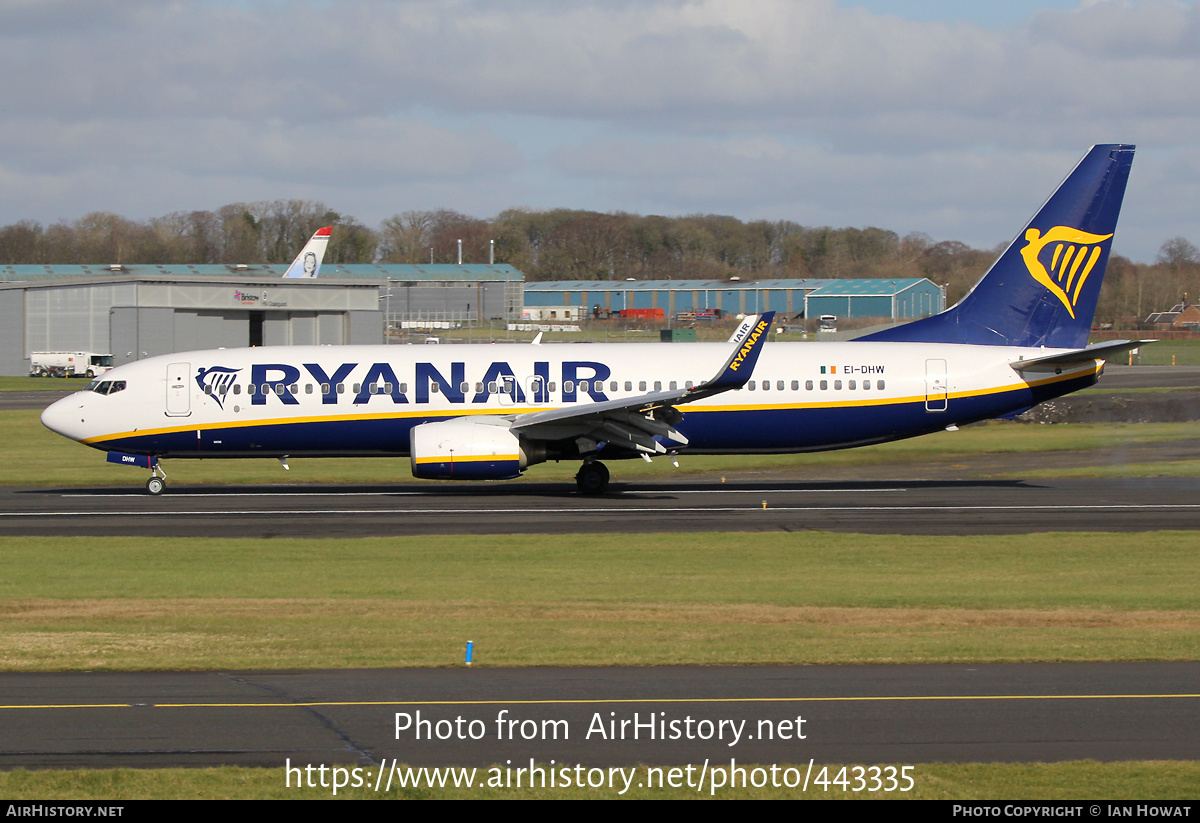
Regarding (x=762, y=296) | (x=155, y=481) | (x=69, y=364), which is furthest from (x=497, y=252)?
(x=155, y=481)

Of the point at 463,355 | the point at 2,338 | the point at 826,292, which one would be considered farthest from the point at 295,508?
the point at 826,292

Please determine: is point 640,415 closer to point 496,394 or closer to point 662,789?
point 496,394

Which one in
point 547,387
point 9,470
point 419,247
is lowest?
point 9,470

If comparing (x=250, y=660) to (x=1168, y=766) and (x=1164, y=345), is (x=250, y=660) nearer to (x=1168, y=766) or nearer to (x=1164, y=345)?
(x=1168, y=766)

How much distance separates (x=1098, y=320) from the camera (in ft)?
476

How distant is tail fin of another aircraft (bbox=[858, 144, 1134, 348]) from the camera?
1307 inches

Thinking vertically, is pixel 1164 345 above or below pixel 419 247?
below

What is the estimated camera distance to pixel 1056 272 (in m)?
33.5

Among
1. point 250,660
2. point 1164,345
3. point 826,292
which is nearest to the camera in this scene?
point 250,660

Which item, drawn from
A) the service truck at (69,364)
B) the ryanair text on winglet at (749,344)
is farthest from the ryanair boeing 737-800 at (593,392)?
the service truck at (69,364)

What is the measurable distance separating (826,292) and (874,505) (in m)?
104

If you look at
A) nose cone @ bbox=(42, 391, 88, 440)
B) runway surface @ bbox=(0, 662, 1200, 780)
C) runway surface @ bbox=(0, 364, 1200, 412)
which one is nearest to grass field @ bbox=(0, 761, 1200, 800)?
runway surface @ bbox=(0, 662, 1200, 780)

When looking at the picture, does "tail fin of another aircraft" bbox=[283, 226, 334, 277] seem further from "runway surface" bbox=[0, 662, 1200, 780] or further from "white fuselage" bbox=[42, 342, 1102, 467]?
"runway surface" bbox=[0, 662, 1200, 780]

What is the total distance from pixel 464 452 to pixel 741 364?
716 cm
